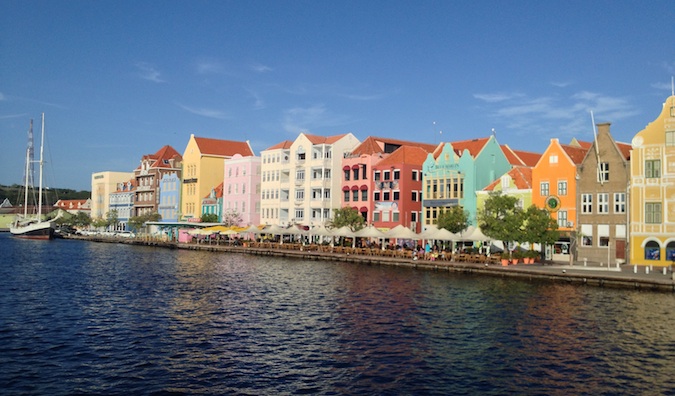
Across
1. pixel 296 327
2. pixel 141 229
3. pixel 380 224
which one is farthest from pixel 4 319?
pixel 141 229

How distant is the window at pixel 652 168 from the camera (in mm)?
60750

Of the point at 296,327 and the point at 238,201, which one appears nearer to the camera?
the point at 296,327

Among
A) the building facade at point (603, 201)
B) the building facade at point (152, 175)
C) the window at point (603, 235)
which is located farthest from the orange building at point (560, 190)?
the building facade at point (152, 175)

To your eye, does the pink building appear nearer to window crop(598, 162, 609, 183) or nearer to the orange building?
the orange building

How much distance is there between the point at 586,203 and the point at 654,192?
731 centimetres

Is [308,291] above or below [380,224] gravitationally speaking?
below

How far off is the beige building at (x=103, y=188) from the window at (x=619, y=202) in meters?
132

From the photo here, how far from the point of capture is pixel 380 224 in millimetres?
90312

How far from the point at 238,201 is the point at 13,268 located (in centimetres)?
5708

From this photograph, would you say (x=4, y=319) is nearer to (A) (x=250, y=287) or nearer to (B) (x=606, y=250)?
(A) (x=250, y=287)

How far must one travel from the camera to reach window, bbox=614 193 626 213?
208ft

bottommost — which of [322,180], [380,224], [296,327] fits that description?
[296,327]

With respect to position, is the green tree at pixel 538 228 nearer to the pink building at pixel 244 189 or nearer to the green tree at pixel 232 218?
the pink building at pixel 244 189

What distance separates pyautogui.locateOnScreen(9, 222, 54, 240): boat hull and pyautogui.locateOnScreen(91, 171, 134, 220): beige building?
74.6ft
